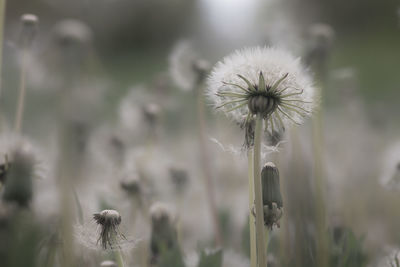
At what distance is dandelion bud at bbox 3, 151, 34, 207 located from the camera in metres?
0.77

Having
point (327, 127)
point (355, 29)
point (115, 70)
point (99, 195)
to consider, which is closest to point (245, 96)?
point (99, 195)

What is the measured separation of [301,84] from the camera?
28.1 inches

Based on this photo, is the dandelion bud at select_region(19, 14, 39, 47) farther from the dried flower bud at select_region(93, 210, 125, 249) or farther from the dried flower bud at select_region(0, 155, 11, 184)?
the dried flower bud at select_region(93, 210, 125, 249)

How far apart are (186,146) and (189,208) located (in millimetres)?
689

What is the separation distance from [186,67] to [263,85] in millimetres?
724

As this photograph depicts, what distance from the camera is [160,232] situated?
1031 mm

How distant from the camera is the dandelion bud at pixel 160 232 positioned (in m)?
1.02

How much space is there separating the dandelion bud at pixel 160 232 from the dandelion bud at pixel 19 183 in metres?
0.30

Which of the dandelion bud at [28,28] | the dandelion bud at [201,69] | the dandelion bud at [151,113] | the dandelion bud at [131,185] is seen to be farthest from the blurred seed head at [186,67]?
the dandelion bud at [28,28]

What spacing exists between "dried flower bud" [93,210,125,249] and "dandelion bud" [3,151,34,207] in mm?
146

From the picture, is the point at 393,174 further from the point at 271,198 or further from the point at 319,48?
the point at 271,198

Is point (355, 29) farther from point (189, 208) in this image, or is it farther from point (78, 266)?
point (78, 266)

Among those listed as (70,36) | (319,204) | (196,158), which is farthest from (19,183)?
(196,158)

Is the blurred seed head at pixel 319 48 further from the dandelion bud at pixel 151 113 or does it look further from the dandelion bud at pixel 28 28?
the dandelion bud at pixel 28 28
